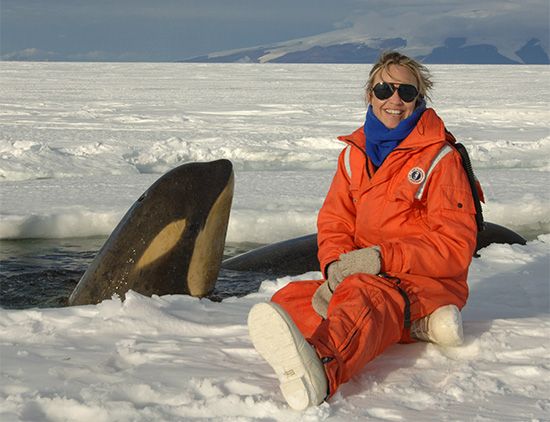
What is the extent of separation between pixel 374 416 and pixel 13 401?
113 cm

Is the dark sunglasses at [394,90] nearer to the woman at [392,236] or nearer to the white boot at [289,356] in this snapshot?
the woman at [392,236]

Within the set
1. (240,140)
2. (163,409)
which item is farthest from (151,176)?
(163,409)

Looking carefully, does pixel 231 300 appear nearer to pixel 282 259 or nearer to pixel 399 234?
pixel 399 234

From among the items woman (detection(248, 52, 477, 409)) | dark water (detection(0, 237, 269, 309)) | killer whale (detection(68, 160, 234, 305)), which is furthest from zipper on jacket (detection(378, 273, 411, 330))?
dark water (detection(0, 237, 269, 309))

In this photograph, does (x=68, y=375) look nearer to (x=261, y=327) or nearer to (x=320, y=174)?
(x=261, y=327)

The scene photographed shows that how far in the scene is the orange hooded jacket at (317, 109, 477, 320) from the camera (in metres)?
3.32

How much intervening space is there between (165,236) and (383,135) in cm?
188

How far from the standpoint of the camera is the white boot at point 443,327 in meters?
3.25

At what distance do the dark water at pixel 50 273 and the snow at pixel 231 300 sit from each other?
1.21ft

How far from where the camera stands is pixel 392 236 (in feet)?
11.5

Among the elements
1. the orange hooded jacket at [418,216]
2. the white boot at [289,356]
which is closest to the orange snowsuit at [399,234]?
the orange hooded jacket at [418,216]

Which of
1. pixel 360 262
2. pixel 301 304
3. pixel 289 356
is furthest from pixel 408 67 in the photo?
pixel 289 356

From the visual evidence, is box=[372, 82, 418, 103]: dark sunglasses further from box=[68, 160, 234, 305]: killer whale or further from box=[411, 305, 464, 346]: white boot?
box=[68, 160, 234, 305]: killer whale

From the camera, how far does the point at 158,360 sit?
3.14 m
